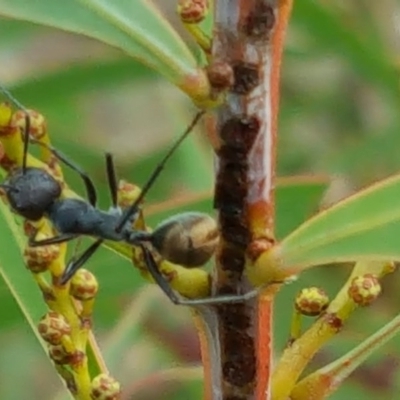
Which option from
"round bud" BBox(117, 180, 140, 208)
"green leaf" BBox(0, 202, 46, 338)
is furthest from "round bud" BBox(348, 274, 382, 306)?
"green leaf" BBox(0, 202, 46, 338)

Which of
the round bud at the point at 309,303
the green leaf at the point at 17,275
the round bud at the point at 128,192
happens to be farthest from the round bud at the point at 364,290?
the green leaf at the point at 17,275

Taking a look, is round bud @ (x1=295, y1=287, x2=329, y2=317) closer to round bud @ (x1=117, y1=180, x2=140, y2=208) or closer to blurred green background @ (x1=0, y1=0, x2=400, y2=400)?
round bud @ (x1=117, y1=180, x2=140, y2=208)

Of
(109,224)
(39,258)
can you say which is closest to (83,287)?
(39,258)

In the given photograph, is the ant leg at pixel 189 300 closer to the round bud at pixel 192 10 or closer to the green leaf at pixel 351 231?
the green leaf at pixel 351 231

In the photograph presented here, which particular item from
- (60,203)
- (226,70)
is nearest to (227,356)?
(226,70)

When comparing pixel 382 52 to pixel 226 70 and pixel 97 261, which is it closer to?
pixel 97 261
